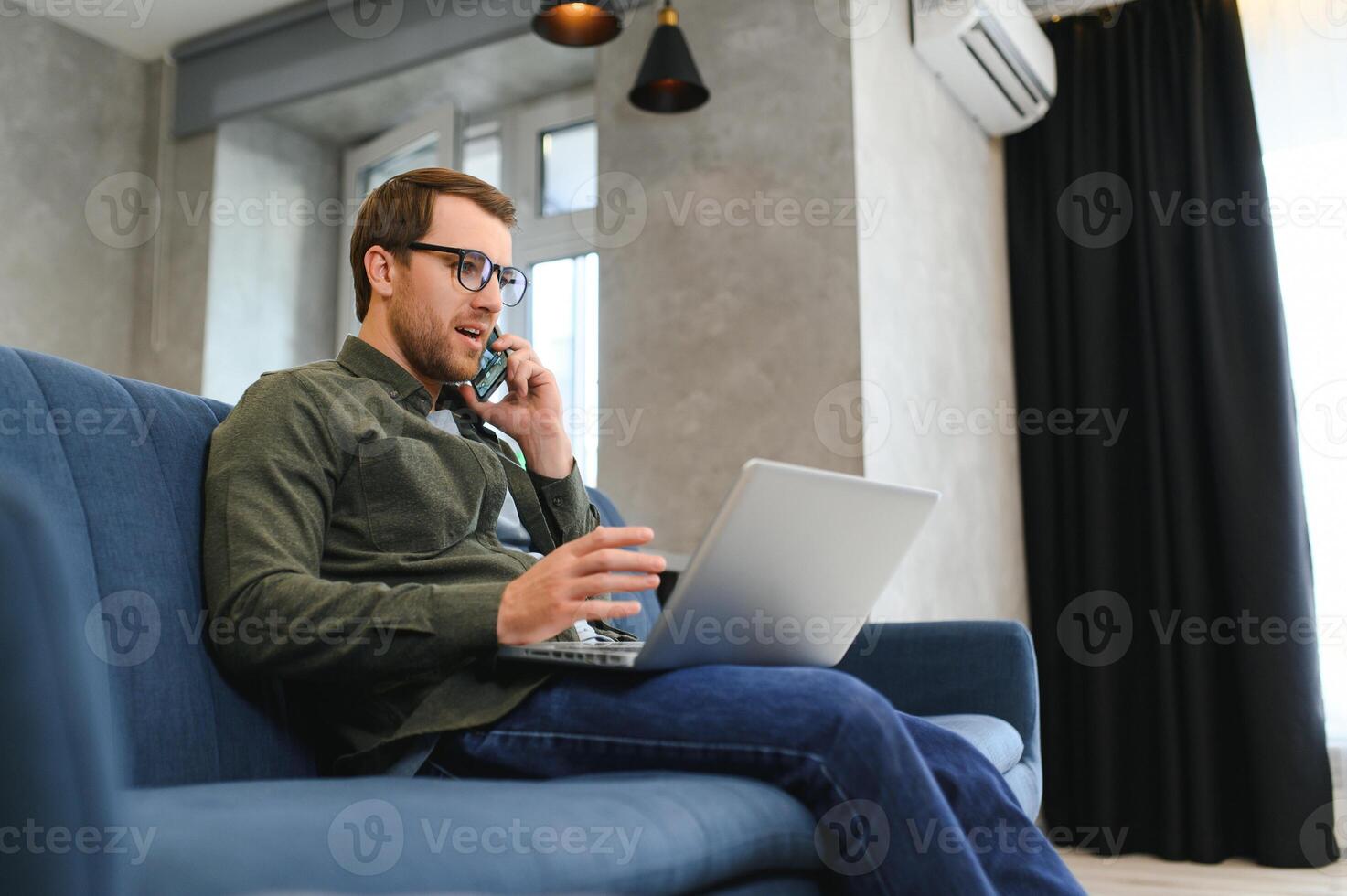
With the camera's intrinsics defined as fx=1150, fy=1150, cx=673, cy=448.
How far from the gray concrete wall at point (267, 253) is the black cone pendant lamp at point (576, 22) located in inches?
79.5

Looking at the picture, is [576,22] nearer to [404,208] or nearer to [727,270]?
[727,270]

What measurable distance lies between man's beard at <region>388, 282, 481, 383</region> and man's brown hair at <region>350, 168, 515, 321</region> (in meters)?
0.05

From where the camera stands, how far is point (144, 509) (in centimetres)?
116

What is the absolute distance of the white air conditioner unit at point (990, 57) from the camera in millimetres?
3033

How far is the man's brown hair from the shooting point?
1.48 metres

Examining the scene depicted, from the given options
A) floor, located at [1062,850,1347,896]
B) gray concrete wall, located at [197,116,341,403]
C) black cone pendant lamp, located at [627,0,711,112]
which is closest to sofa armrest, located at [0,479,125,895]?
black cone pendant lamp, located at [627,0,711,112]

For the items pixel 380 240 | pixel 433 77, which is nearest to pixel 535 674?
pixel 380 240

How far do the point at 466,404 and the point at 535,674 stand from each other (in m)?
0.50

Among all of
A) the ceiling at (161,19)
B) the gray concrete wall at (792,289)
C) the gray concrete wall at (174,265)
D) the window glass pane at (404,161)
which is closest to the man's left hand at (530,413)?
the gray concrete wall at (792,289)

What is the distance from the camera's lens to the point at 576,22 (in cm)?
256

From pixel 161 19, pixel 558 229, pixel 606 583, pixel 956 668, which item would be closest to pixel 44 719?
pixel 606 583

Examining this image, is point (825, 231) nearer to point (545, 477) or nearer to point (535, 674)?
point (545, 477)

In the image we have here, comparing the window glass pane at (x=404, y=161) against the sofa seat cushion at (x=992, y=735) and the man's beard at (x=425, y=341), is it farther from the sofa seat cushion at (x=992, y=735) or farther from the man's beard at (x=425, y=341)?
the sofa seat cushion at (x=992, y=735)

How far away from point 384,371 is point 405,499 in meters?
0.21
